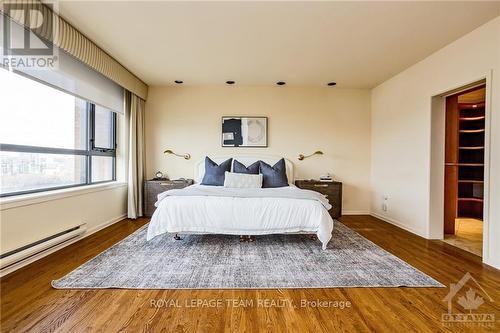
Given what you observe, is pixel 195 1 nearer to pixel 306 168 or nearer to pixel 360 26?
pixel 360 26

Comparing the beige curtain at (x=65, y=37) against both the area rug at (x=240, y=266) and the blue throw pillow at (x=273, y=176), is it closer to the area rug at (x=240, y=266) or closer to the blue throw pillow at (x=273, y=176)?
the area rug at (x=240, y=266)

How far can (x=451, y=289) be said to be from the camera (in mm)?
2016

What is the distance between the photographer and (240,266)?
241 cm

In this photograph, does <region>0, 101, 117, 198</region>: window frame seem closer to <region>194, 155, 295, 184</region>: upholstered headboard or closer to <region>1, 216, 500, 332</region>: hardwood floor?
<region>1, 216, 500, 332</region>: hardwood floor

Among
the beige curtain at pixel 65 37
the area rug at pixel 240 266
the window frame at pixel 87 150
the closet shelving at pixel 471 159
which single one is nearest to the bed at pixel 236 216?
the area rug at pixel 240 266

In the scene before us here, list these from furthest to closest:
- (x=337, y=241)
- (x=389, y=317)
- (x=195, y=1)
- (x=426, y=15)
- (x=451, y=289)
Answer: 1. (x=337, y=241)
2. (x=426, y=15)
3. (x=195, y=1)
4. (x=451, y=289)
5. (x=389, y=317)

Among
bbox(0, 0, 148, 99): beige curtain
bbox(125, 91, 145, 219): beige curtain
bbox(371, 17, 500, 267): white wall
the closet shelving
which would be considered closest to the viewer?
bbox(0, 0, 148, 99): beige curtain

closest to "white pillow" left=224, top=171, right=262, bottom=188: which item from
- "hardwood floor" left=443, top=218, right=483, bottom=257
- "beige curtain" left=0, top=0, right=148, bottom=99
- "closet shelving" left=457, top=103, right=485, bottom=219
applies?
"beige curtain" left=0, top=0, right=148, bottom=99

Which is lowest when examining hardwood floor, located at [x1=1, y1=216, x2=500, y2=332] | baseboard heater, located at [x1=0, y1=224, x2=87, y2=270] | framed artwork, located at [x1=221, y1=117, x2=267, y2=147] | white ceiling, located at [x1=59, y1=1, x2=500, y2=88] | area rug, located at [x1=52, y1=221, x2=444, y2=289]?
hardwood floor, located at [x1=1, y1=216, x2=500, y2=332]

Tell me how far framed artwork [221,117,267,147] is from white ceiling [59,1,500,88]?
99cm

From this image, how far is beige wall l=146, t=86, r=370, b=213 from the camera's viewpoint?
482 centimetres

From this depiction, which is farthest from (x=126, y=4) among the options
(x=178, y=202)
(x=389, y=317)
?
(x=389, y=317)

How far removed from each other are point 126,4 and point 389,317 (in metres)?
3.38

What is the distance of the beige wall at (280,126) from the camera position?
190 inches
